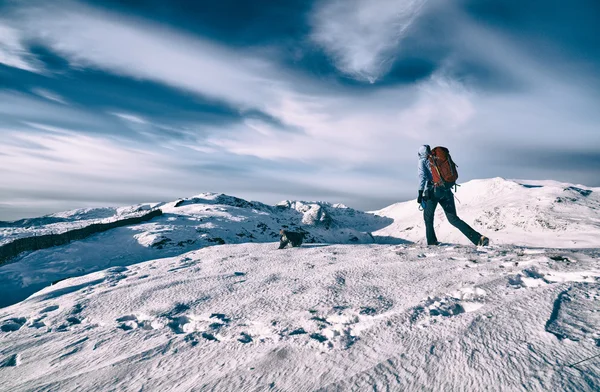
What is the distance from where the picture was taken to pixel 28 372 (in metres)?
2.27

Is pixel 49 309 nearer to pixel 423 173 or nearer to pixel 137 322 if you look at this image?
pixel 137 322

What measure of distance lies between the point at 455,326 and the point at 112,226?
18423mm

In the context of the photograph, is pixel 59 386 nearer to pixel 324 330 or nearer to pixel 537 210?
pixel 324 330

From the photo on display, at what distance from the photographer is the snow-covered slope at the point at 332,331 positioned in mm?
1769

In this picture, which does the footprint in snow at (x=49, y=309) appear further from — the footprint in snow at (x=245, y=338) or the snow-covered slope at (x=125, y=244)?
the snow-covered slope at (x=125, y=244)

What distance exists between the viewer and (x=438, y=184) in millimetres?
6047

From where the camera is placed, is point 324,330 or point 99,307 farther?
point 99,307

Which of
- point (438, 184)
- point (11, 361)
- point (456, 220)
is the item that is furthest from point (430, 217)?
point (11, 361)

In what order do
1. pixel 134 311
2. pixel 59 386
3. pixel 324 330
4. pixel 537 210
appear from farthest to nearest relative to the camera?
pixel 537 210 < pixel 134 311 < pixel 324 330 < pixel 59 386

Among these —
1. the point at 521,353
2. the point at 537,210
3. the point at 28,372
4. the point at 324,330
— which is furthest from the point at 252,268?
the point at 537,210

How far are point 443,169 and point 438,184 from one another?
1.08 ft

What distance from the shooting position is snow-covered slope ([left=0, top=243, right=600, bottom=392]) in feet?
5.80

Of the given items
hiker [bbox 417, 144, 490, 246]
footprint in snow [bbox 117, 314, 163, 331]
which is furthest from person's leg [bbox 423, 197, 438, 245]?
footprint in snow [bbox 117, 314, 163, 331]

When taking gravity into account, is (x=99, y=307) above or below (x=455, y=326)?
below
